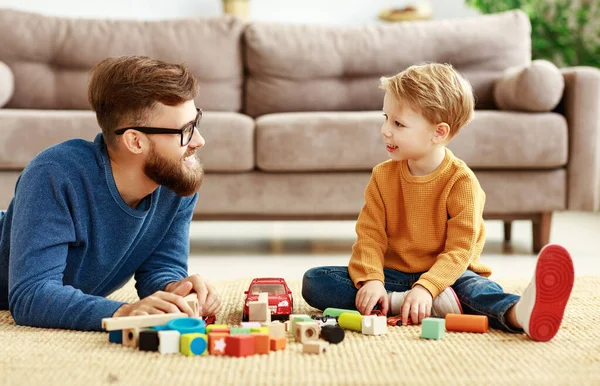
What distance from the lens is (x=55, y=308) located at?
4.85 ft

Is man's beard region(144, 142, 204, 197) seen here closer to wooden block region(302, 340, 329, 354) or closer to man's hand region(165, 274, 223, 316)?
man's hand region(165, 274, 223, 316)

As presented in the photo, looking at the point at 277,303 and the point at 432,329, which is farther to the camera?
the point at 277,303

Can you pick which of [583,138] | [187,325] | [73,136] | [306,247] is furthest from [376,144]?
[187,325]

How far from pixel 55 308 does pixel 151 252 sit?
319 mm

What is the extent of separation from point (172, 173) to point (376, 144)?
129cm

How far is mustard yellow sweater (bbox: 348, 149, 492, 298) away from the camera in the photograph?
1.65m

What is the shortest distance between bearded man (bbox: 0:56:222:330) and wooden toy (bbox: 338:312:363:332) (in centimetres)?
25

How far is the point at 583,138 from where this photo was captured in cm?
284

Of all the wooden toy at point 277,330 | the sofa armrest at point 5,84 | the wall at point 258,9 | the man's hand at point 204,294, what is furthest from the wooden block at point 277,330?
the wall at point 258,9

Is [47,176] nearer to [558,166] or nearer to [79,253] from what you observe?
[79,253]

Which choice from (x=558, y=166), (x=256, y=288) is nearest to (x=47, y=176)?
(x=256, y=288)

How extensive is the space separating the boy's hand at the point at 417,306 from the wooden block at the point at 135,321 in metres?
0.47

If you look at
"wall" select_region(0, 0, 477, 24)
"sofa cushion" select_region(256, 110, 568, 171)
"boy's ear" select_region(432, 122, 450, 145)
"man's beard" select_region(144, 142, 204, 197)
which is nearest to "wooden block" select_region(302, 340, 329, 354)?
"man's beard" select_region(144, 142, 204, 197)

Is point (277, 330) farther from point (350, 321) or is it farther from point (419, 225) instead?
point (419, 225)
